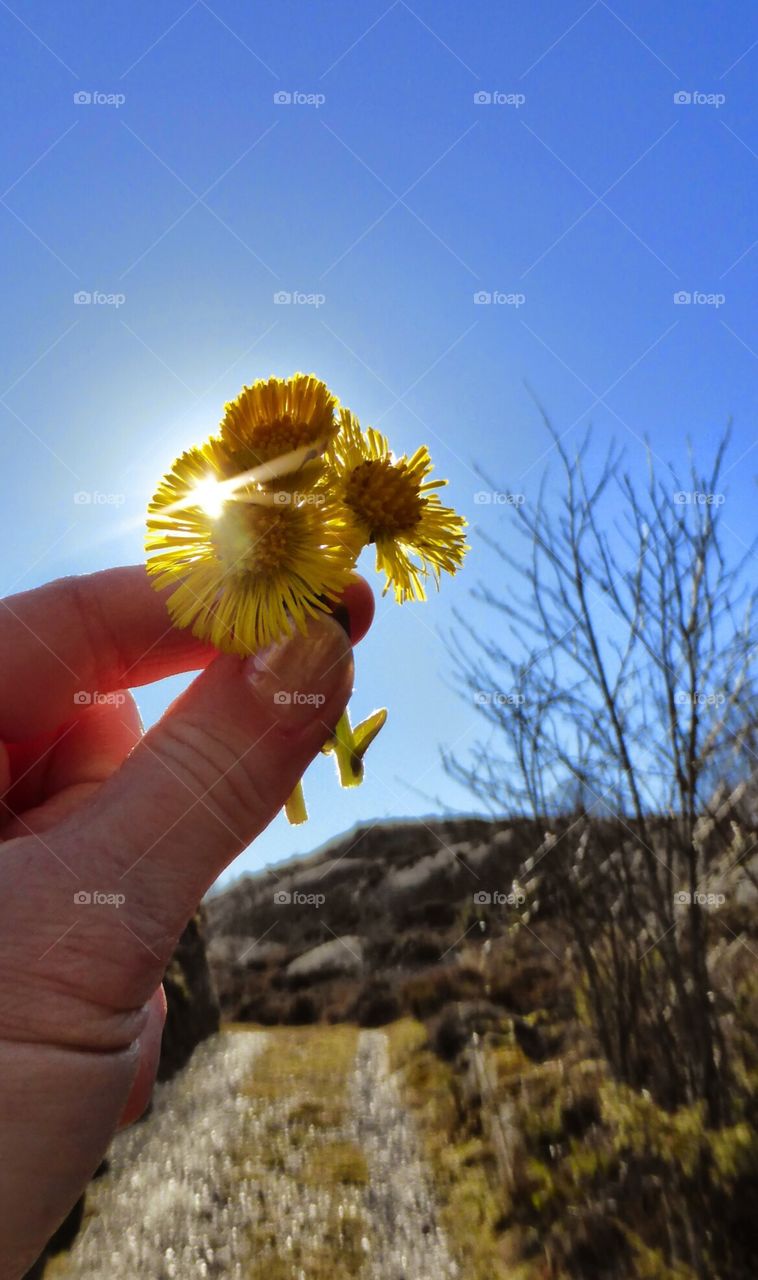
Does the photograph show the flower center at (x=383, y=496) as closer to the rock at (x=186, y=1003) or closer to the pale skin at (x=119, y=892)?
the pale skin at (x=119, y=892)

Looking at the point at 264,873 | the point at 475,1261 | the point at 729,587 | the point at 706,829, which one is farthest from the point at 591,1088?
the point at 264,873

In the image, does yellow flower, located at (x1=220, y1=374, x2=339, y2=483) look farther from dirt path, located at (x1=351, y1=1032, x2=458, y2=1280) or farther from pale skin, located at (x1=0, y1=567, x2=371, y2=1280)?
dirt path, located at (x1=351, y1=1032, x2=458, y2=1280)

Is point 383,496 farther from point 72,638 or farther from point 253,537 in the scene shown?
point 72,638

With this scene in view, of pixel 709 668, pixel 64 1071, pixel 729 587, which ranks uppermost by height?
pixel 729 587

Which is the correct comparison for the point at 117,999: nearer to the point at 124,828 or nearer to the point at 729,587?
the point at 124,828

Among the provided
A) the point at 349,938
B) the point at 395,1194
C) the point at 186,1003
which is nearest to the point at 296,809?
the point at 395,1194

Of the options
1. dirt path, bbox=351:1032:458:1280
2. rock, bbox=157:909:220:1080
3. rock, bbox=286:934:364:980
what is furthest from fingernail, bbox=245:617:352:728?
rock, bbox=286:934:364:980
